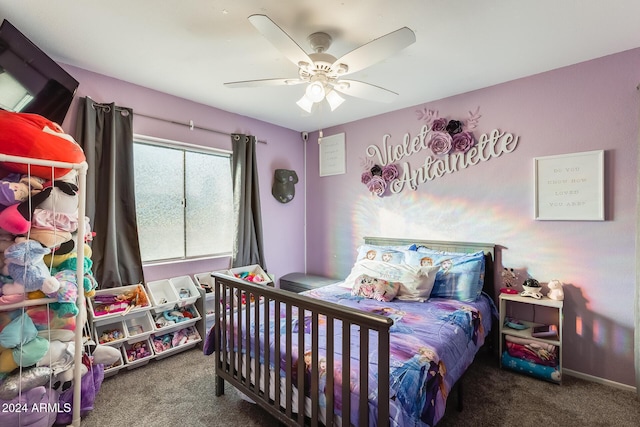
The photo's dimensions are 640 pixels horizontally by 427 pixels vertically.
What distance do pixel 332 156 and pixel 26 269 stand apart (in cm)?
300

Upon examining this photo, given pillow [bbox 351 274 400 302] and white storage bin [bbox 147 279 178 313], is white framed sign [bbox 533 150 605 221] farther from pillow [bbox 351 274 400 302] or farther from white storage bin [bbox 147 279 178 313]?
white storage bin [bbox 147 279 178 313]

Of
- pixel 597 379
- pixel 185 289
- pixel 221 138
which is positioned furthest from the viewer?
pixel 221 138

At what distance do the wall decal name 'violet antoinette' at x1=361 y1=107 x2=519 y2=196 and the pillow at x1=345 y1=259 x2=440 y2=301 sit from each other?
968 mm

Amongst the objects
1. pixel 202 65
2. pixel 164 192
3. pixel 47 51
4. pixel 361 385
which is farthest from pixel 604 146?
pixel 47 51

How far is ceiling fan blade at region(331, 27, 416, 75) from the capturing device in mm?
1406

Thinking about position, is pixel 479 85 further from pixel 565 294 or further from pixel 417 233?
pixel 565 294

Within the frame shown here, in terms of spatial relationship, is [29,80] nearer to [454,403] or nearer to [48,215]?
[48,215]

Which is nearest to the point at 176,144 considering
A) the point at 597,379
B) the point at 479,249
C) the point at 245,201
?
the point at 245,201

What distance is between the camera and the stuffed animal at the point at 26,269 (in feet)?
4.96

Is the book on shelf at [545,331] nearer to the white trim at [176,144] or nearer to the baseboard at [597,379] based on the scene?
the baseboard at [597,379]

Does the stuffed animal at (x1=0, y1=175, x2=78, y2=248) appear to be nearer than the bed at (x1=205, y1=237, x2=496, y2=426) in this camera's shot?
No

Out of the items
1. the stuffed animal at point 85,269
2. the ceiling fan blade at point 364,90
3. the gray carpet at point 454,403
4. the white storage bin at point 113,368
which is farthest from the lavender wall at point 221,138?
the ceiling fan blade at point 364,90

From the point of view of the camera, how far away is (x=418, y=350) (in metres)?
1.54

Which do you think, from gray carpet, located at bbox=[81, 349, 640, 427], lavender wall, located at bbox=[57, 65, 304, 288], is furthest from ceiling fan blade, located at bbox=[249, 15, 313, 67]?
A: gray carpet, located at bbox=[81, 349, 640, 427]
